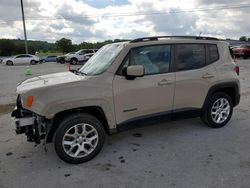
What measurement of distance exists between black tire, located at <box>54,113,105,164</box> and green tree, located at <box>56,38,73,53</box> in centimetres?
7149

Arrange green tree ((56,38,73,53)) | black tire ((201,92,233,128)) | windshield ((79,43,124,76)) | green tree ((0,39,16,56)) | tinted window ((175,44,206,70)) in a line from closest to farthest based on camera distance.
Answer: windshield ((79,43,124,76)) < tinted window ((175,44,206,70)) < black tire ((201,92,233,128)) < green tree ((56,38,73,53)) < green tree ((0,39,16,56))

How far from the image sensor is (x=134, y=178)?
350cm

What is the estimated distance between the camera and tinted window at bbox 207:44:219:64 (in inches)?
198

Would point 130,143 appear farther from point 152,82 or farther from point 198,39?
point 198,39

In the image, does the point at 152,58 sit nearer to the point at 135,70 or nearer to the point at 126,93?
the point at 135,70

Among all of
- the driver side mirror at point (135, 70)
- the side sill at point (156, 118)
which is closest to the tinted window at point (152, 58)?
the driver side mirror at point (135, 70)

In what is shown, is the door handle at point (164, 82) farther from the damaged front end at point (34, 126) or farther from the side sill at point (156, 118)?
the damaged front end at point (34, 126)

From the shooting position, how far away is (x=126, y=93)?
418 cm

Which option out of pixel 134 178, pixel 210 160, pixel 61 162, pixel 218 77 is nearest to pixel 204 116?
pixel 218 77

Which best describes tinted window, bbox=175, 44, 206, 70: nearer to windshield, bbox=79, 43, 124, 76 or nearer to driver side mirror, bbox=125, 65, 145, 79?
driver side mirror, bbox=125, 65, 145, 79

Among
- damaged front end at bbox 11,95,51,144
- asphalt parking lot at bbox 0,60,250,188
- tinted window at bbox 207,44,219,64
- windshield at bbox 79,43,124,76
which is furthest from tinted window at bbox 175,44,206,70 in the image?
damaged front end at bbox 11,95,51,144

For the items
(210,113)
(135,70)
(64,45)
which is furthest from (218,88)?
(64,45)

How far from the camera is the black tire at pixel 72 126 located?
382 cm

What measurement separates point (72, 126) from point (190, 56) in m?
2.47
